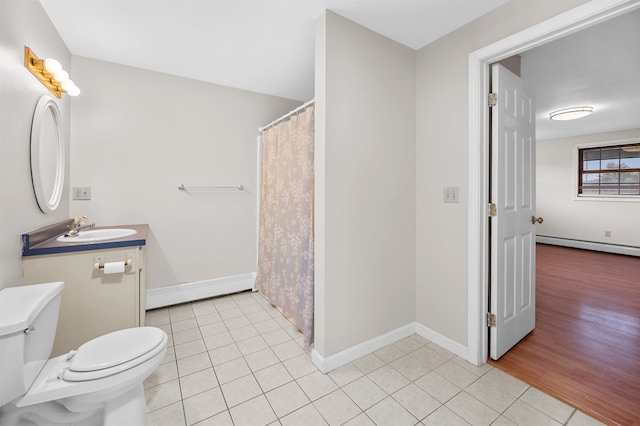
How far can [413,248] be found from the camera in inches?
87.4

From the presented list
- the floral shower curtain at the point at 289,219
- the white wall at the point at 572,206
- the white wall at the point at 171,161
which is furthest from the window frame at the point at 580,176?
the floral shower curtain at the point at 289,219

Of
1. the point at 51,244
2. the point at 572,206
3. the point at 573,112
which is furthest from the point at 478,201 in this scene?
the point at 572,206

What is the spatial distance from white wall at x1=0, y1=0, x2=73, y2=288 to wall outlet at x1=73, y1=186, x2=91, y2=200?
2.21 feet

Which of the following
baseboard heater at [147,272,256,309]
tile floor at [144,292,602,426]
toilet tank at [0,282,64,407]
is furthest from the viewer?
baseboard heater at [147,272,256,309]

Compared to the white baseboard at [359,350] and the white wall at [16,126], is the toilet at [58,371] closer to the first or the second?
the white wall at [16,126]

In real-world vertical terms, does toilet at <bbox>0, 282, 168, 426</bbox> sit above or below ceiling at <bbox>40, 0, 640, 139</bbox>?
below

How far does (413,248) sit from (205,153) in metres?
2.20

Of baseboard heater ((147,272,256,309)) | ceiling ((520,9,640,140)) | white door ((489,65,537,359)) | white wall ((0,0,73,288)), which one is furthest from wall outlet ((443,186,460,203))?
white wall ((0,0,73,288))

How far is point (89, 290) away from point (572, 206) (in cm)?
755

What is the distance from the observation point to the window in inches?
194

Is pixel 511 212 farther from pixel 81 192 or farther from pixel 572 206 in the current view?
pixel 572 206

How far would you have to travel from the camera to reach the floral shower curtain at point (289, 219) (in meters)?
2.07

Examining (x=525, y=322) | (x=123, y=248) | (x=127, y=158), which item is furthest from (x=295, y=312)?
(x=127, y=158)

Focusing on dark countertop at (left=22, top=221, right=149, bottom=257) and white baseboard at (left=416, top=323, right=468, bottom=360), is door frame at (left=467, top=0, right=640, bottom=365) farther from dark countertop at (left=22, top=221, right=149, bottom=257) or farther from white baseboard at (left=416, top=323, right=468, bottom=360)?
dark countertop at (left=22, top=221, right=149, bottom=257)
